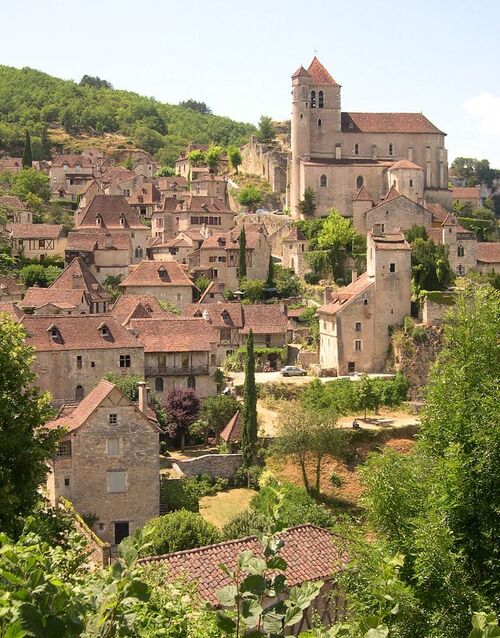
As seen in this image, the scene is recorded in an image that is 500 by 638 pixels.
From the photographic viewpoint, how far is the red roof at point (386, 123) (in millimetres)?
90750

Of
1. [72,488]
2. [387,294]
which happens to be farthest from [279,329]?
[72,488]

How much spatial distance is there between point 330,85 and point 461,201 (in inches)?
949

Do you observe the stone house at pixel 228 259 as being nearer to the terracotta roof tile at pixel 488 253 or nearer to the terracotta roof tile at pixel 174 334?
the terracotta roof tile at pixel 488 253

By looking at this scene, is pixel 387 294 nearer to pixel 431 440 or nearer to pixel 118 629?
pixel 431 440

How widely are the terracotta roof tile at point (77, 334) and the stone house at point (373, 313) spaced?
50.9 ft

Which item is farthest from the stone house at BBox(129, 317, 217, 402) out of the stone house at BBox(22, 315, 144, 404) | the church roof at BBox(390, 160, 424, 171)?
the church roof at BBox(390, 160, 424, 171)

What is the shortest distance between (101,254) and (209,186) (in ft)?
110

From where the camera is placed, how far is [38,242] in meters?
73.8

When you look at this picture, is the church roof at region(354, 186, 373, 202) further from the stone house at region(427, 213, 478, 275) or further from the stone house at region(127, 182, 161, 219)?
the stone house at region(127, 182, 161, 219)

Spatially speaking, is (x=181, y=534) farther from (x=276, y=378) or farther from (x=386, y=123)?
(x=386, y=123)

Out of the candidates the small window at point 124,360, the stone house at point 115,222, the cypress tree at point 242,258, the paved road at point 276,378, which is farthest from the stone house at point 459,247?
the small window at point 124,360

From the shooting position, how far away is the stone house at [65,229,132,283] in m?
70.3

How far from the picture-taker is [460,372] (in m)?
19.7

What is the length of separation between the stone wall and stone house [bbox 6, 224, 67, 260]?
37002 millimetres
